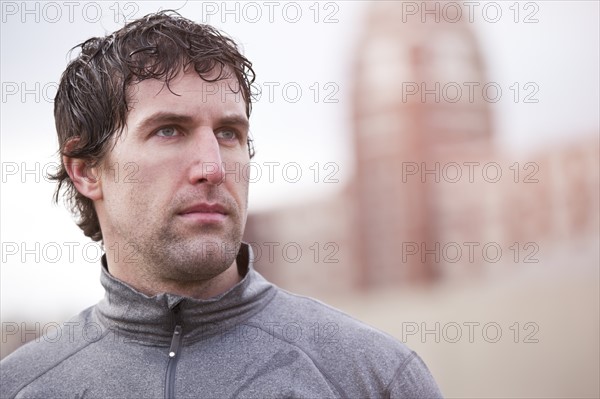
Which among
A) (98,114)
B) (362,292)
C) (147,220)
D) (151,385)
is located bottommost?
(362,292)

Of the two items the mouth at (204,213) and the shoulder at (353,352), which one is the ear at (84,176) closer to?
the mouth at (204,213)

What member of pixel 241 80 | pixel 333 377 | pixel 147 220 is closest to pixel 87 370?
pixel 147 220

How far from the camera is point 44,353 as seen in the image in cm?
285

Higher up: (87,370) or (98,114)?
(98,114)

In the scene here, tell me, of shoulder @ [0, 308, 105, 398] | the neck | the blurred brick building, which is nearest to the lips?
the neck

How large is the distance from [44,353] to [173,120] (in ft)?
2.89

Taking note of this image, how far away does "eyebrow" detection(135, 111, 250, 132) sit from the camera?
2650mm

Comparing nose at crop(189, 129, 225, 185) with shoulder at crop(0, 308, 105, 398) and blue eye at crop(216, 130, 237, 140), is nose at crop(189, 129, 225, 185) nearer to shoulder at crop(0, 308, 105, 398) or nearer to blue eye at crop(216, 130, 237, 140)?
blue eye at crop(216, 130, 237, 140)

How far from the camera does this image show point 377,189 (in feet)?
117

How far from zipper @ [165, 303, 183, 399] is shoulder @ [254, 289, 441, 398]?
11.2 inches

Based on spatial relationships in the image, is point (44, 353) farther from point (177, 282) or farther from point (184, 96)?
point (184, 96)

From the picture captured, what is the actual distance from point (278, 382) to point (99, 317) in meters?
0.73

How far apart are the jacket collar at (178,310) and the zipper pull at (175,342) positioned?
2 centimetres

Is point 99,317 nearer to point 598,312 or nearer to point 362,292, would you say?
point 598,312
